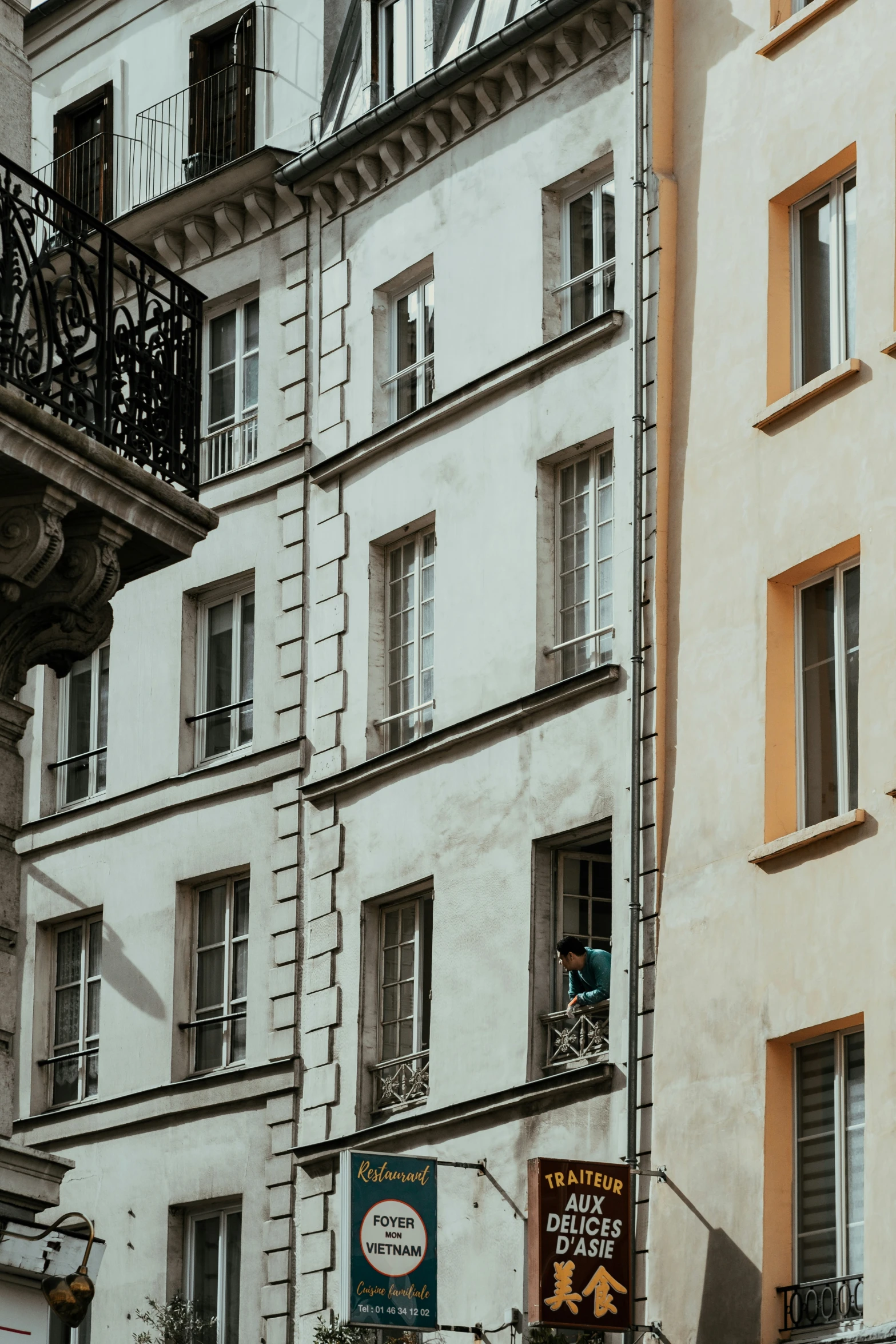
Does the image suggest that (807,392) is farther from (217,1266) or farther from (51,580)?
(217,1266)

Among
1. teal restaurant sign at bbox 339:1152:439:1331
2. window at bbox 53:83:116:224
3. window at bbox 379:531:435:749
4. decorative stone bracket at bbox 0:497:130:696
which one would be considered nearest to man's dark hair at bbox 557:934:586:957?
teal restaurant sign at bbox 339:1152:439:1331

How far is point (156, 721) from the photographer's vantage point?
84.1 ft

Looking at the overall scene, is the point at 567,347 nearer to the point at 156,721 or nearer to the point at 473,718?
the point at 473,718

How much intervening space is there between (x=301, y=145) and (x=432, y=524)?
458 cm

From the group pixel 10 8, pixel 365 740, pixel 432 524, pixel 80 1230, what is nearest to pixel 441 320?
pixel 432 524

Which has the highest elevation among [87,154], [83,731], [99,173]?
[87,154]

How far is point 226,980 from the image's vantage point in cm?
2428

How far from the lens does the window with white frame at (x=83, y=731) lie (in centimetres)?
2641

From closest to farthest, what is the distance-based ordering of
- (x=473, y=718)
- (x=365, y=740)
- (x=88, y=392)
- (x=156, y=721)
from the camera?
1. (x=88, y=392)
2. (x=473, y=718)
3. (x=365, y=740)
4. (x=156, y=721)

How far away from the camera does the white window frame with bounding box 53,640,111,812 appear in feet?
86.5

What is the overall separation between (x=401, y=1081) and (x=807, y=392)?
22.7ft

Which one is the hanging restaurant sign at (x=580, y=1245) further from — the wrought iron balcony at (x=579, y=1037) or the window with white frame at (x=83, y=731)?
the window with white frame at (x=83, y=731)

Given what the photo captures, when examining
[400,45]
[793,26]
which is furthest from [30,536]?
[400,45]

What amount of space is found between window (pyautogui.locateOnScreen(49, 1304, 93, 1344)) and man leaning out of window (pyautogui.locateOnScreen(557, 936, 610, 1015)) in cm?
625
